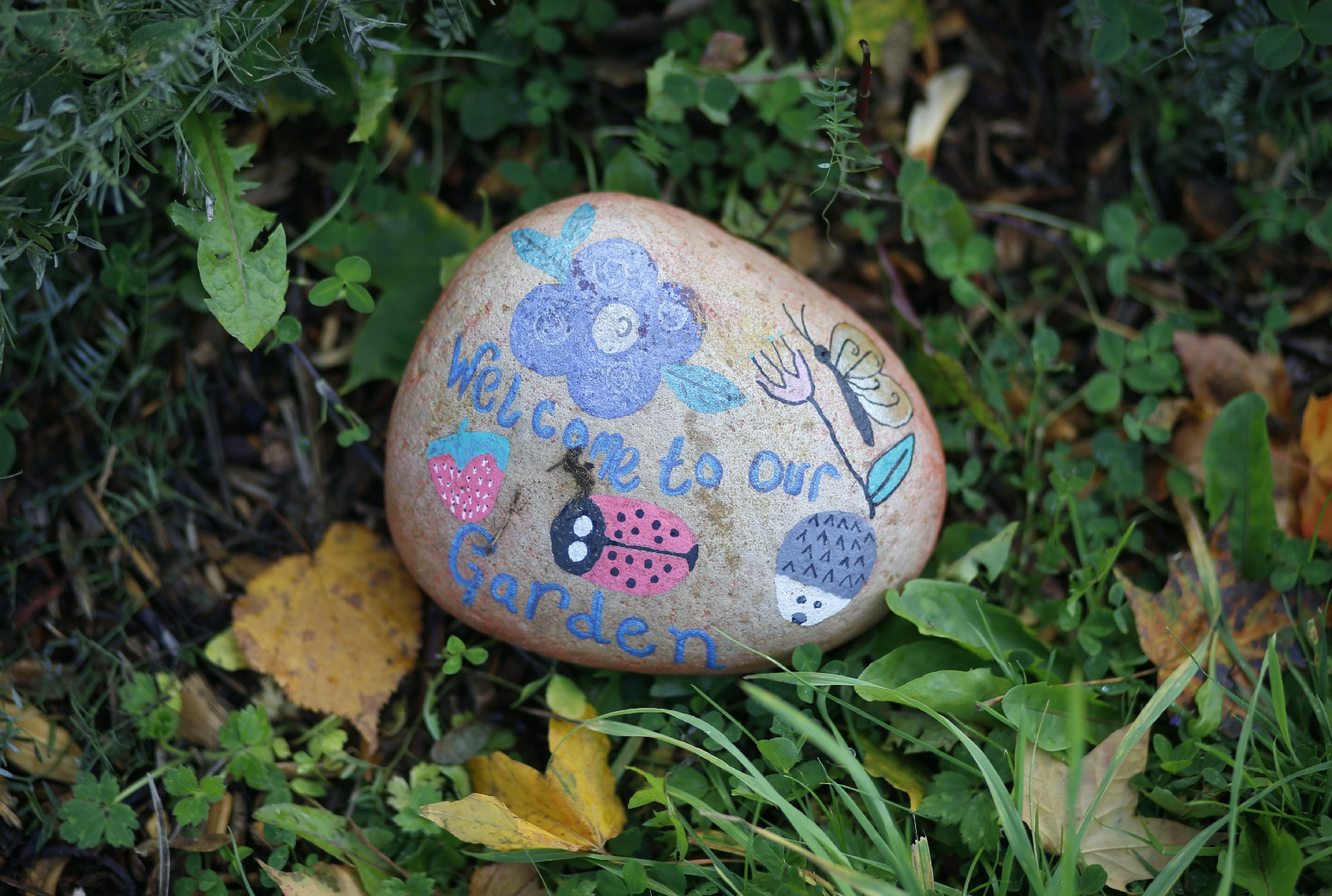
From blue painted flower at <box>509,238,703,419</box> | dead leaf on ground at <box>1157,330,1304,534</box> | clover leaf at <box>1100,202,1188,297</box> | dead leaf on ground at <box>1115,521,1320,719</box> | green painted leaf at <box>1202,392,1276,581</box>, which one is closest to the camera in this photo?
blue painted flower at <box>509,238,703,419</box>

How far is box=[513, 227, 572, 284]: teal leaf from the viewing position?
1.82 meters

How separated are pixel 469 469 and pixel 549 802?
29.7 inches

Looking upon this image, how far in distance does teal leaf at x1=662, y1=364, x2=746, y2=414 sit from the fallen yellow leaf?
85 cm

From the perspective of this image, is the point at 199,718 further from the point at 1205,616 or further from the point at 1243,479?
the point at 1243,479

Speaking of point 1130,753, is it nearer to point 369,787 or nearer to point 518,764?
point 518,764

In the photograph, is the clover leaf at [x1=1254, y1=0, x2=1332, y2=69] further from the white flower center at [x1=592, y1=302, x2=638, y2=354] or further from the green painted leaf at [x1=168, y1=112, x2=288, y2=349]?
the green painted leaf at [x1=168, y1=112, x2=288, y2=349]

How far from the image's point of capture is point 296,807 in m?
1.96

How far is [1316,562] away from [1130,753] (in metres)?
0.64

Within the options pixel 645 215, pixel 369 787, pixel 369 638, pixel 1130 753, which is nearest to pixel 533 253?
pixel 645 215

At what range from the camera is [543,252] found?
1850 millimetres

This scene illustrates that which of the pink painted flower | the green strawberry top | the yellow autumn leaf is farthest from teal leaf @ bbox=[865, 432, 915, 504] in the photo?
the yellow autumn leaf

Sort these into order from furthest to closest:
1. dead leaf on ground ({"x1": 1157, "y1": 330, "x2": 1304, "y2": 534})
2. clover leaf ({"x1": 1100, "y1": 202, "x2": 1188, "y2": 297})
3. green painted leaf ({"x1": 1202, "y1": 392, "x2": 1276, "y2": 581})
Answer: clover leaf ({"x1": 1100, "y1": 202, "x2": 1188, "y2": 297}) < dead leaf on ground ({"x1": 1157, "y1": 330, "x2": 1304, "y2": 534}) < green painted leaf ({"x1": 1202, "y1": 392, "x2": 1276, "y2": 581})

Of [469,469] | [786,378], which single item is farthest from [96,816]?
[786,378]

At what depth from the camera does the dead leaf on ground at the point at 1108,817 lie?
180 cm
